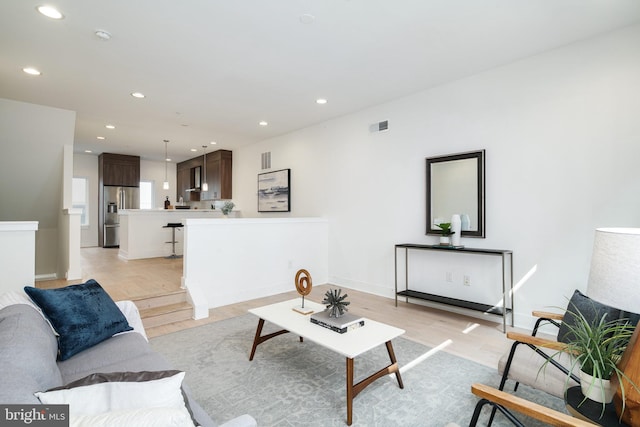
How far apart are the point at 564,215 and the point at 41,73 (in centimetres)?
581

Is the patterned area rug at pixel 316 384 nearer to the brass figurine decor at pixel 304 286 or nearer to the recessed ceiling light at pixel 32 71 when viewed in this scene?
the brass figurine decor at pixel 304 286

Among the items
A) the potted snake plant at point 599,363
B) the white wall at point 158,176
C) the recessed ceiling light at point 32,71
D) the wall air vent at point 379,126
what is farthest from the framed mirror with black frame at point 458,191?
the white wall at point 158,176

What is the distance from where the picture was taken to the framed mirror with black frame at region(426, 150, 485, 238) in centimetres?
374

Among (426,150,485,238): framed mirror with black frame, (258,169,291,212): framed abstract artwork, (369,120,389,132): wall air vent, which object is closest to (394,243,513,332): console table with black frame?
(426,150,485,238): framed mirror with black frame

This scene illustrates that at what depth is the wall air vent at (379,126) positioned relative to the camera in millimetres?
4726

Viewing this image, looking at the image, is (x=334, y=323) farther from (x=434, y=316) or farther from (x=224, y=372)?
(x=434, y=316)

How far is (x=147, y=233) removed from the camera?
22.3 ft

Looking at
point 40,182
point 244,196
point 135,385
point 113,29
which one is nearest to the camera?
point 135,385

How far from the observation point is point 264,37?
116 inches

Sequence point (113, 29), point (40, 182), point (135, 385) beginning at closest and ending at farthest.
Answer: point (135, 385)
point (113, 29)
point (40, 182)

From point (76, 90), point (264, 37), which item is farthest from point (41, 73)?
point (264, 37)

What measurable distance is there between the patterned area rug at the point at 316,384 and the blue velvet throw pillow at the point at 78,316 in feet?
2.45

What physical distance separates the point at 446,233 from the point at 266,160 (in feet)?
14.2

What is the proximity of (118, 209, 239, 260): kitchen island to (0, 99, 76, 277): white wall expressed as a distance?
1211 millimetres
